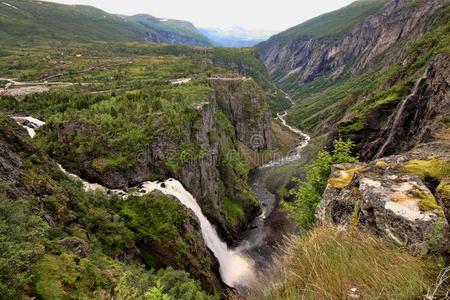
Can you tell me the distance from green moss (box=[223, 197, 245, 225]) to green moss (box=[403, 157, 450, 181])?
4922 centimetres

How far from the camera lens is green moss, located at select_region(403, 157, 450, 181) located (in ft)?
41.9

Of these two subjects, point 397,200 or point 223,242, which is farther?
point 223,242

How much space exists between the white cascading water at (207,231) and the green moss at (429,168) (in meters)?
32.8

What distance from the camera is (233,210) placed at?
216 feet

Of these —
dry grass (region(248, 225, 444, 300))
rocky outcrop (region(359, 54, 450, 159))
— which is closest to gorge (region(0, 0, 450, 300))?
dry grass (region(248, 225, 444, 300))

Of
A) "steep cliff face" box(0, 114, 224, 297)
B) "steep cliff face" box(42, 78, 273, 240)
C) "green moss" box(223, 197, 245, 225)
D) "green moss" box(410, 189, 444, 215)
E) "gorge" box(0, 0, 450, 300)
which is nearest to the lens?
"gorge" box(0, 0, 450, 300)

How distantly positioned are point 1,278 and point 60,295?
2718mm

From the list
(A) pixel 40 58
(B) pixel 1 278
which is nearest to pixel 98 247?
(B) pixel 1 278

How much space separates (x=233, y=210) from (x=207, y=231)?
1628 cm

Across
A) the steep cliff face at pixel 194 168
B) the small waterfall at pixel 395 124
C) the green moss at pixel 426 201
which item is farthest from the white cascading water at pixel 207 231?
the green moss at pixel 426 201

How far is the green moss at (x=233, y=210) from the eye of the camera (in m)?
62.8

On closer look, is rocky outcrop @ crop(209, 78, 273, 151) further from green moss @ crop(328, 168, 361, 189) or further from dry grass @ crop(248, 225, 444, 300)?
dry grass @ crop(248, 225, 444, 300)

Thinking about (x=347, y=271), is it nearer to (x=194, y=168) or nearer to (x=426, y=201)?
(x=426, y=201)

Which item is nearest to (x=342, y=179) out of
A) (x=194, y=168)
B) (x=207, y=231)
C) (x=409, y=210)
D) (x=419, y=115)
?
(x=409, y=210)
